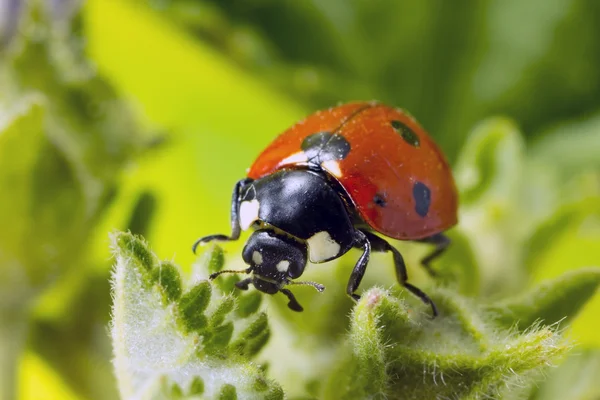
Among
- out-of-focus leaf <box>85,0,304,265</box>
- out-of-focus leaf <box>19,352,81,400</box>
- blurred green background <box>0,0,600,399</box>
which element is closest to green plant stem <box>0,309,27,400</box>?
blurred green background <box>0,0,600,399</box>

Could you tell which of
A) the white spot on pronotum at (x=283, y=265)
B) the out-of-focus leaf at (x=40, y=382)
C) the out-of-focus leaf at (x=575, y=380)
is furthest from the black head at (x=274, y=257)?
the out-of-focus leaf at (x=40, y=382)

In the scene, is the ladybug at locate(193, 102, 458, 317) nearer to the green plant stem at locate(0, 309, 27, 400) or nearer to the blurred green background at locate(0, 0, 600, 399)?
the blurred green background at locate(0, 0, 600, 399)

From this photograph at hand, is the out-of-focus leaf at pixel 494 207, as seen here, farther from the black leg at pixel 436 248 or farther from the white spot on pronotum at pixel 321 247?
the white spot on pronotum at pixel 321 247

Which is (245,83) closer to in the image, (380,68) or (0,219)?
(380,68)

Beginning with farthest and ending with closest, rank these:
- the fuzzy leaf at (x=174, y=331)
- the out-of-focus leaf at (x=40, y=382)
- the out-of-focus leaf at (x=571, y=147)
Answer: the out-of-focus leaf at (x=571, y=147) < the out-of-focus leaf at (x=40, y=382) < the fuzzy leaf at (x=174, y=331)

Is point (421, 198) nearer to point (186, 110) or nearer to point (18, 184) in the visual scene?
point (18, 184)

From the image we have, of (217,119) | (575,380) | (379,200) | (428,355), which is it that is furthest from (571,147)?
(428,355)

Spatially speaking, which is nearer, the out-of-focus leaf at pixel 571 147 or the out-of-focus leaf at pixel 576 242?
the out-of-focus leaf at pixel 576 242
